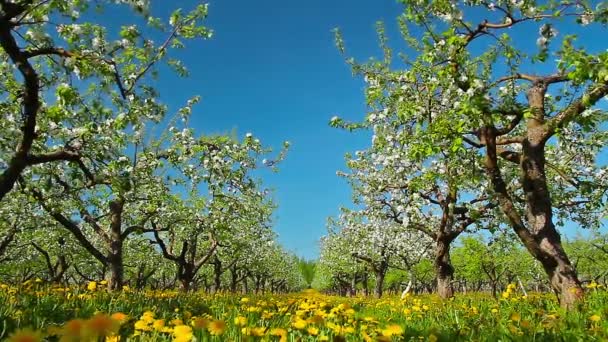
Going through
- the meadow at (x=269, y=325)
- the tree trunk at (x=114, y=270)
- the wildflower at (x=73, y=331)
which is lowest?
the meadow at (x=269, y=325)

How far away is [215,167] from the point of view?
15.3 metres

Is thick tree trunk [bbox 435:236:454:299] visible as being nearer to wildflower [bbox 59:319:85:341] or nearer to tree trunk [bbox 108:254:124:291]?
tree trunk [bbox 108:254:124:291]

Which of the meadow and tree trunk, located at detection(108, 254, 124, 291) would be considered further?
tree trunk, located at detection(108, 254, 124, 291)

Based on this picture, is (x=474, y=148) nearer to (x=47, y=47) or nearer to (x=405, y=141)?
(x=405, y=141)

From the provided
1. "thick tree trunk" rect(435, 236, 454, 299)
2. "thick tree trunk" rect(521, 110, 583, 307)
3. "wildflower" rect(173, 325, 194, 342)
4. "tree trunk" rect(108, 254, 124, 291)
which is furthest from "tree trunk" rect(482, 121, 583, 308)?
"tree trunk" rect(108, 254, 124, 291)

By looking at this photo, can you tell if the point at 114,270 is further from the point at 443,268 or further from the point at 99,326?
the point at 99,326

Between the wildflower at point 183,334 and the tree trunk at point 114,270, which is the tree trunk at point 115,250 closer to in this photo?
the tree trunk at point 114,270

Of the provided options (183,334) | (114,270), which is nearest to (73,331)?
(183,334)

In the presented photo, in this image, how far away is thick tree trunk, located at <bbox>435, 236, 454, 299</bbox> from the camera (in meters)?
20.6

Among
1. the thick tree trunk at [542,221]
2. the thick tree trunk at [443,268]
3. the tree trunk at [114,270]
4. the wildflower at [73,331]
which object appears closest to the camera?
the wildflower at [73,331]

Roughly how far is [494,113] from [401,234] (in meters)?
33.6

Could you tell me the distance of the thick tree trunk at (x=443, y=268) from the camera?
20.6 m

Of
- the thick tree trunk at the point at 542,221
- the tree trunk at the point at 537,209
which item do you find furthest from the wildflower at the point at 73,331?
the thick tree trunk at the point at 542,221

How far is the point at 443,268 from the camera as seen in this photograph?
21203 millimetres
